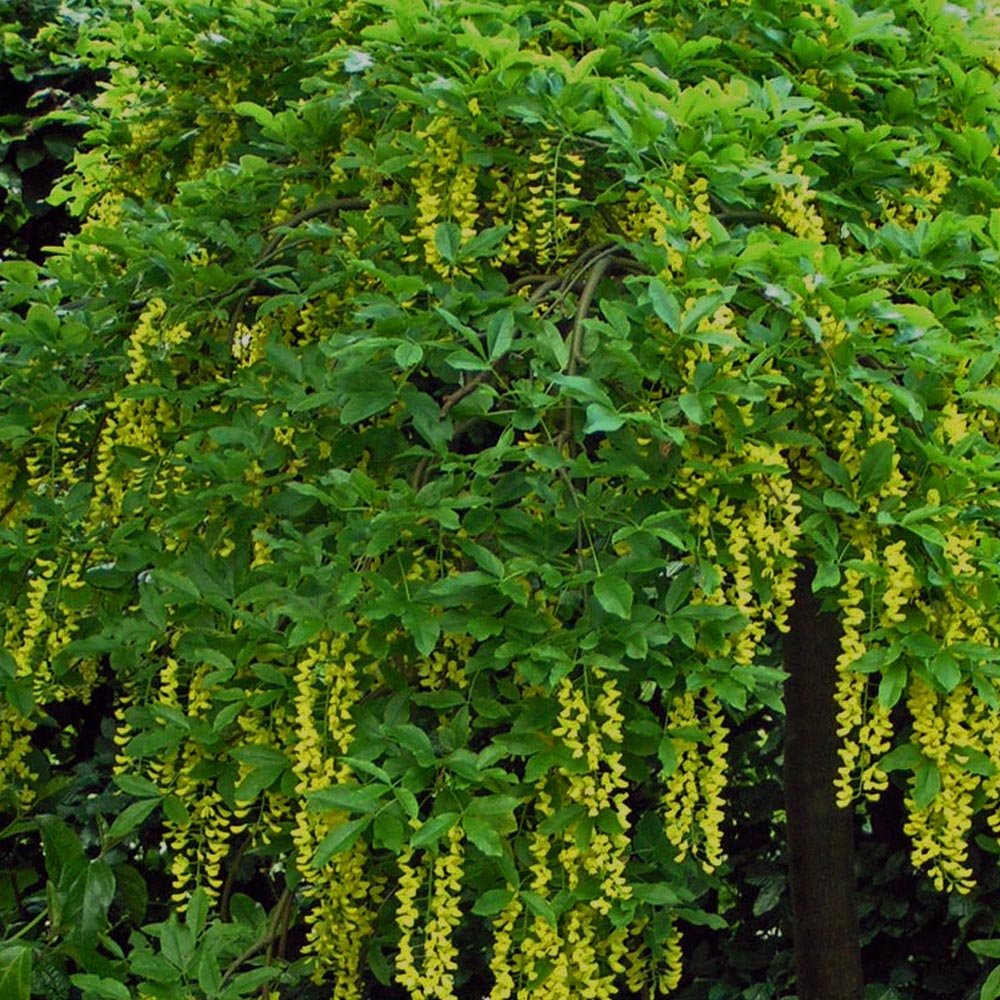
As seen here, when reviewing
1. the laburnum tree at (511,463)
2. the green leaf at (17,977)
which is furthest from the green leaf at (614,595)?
the green leaf at (17,977)

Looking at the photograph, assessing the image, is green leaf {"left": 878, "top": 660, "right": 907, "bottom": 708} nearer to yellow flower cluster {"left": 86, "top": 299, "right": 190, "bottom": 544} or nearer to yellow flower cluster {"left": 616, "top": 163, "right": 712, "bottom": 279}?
yellow flower cluster {"left": 616, "top": 163, "right": 712, "bottom": 279}

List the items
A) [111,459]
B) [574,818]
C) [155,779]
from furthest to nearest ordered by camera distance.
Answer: [111,459] → [155,779] → [574,818]

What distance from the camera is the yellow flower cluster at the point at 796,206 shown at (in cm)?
221

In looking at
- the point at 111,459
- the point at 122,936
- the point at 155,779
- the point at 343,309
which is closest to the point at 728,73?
the point at 343,309

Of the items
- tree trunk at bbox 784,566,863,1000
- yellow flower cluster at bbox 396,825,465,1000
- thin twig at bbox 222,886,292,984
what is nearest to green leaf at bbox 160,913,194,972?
thin twig at bbox 222,886,292,984

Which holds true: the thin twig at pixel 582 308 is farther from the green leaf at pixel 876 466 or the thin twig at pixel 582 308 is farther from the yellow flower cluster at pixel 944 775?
the yellow flower cluster at pixel 944 775

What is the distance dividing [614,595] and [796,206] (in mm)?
666

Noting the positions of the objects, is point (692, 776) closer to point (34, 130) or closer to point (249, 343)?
point (249, 343)

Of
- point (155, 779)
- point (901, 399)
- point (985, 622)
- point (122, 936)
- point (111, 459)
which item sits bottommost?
point (122, 936)

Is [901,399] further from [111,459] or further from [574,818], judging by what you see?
[111,459]

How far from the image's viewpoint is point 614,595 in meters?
1.93

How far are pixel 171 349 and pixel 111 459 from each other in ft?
0.65

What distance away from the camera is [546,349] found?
2082mm

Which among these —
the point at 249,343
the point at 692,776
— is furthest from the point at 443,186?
the point at 692,776
